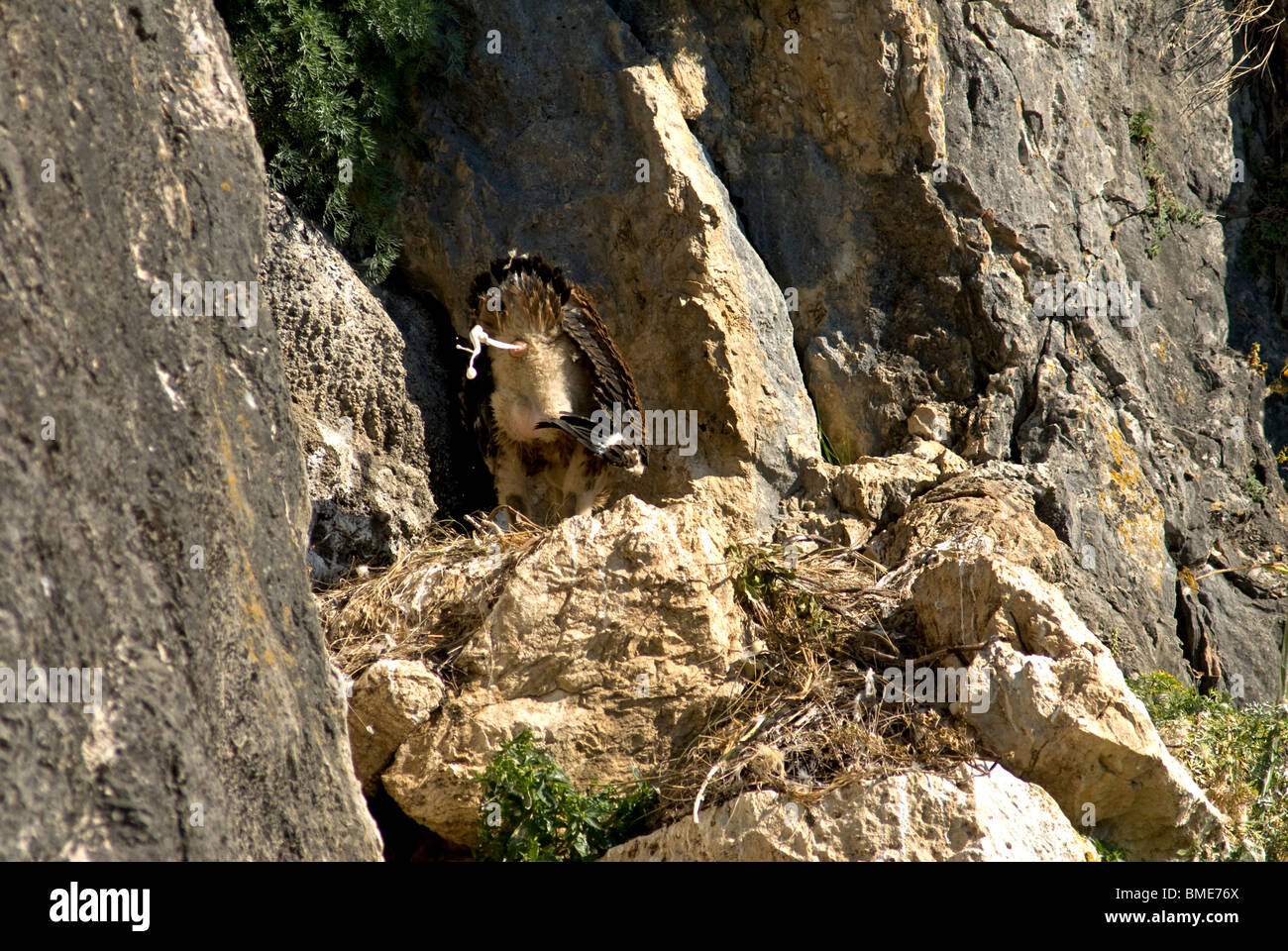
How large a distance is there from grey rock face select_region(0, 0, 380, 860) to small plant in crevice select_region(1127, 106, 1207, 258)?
6526mm

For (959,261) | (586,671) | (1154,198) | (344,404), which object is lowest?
(586,671)

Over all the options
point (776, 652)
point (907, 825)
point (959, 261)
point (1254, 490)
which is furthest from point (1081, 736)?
point (1254, 490)

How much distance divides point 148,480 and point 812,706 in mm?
2512

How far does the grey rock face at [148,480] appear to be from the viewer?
8.18ft

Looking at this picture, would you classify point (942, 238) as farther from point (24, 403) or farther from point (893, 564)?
point (24, 403)

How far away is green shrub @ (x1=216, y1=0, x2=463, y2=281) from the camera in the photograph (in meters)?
6.28

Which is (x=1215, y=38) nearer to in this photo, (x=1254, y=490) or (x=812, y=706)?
(x=1254, y=490)

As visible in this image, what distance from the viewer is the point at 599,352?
6.38 meters

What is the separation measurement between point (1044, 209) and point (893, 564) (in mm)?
2823

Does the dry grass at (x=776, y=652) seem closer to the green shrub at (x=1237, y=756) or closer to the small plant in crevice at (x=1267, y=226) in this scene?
the green shrub at (x=1237, y=756)

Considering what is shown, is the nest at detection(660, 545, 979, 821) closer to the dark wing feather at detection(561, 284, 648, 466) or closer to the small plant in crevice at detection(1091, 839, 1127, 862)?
the small plant in crevice at detection(1091, 839, 1127, 862)

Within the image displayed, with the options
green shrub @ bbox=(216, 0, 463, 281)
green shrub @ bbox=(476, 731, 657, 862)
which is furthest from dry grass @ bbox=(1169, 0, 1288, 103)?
green shrub @ bbox=(476, 731, 657, 862)

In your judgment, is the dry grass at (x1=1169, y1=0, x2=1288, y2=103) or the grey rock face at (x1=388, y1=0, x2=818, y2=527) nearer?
the grey rock face at (x1=388, y1=0, x2=818, y2=527)

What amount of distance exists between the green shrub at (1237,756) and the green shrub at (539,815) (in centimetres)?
211
